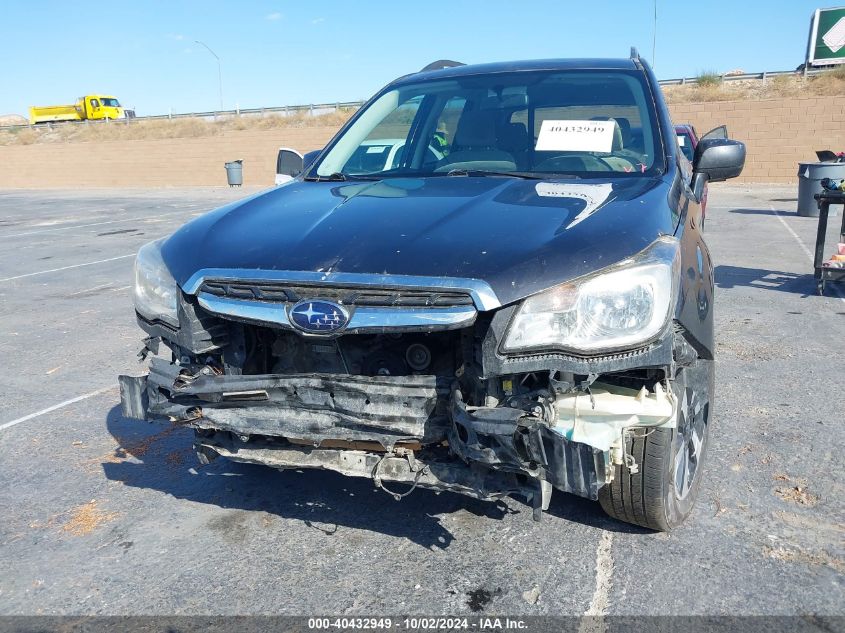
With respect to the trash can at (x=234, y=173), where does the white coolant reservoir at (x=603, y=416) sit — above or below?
above

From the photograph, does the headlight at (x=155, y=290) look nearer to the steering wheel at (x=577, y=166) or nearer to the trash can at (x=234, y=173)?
the steering wheel at (x=577, y=166)

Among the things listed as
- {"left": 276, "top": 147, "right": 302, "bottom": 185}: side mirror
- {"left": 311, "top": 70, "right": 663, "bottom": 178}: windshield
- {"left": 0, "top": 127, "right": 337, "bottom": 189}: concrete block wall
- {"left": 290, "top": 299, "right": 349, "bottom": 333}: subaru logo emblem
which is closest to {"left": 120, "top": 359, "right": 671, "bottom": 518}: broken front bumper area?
{"left": 290, "top": 299, "right": 349, "bottom": 333}: subaru logo emblem

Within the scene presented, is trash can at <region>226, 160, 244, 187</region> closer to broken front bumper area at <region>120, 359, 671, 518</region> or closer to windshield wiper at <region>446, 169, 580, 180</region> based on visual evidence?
windshield wiper at <region>446, 169, 580, 180</region>

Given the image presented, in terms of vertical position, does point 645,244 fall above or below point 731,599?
above

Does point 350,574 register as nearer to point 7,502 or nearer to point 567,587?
point 567,587

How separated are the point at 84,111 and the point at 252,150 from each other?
3443 cm

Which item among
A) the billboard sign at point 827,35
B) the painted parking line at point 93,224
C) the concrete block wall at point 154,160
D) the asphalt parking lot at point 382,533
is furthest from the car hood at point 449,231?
the billboard sign at point 827,35

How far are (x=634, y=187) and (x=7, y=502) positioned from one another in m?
3.22

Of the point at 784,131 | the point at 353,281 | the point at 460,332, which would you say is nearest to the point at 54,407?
the point at 353,281

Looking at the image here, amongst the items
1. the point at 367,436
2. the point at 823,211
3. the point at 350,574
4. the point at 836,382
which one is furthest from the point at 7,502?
the point at 823,211

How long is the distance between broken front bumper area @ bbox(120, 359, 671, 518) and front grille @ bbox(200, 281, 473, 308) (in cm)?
28

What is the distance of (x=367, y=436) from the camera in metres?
2.66

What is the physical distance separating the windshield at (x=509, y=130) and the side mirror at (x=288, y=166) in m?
0.36

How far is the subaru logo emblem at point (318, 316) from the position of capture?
8.37 feet
